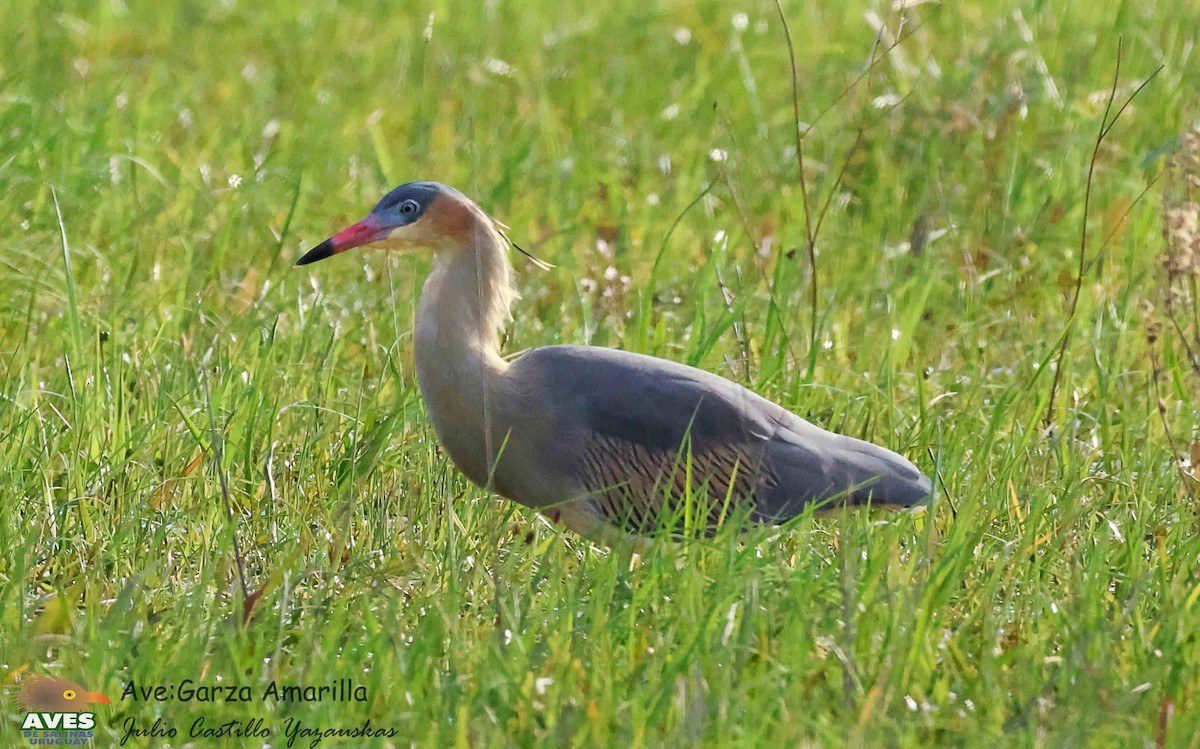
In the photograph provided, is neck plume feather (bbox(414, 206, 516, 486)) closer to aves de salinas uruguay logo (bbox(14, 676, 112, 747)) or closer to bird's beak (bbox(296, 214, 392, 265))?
bird's beak (bbox(296, 214, 392, 265))

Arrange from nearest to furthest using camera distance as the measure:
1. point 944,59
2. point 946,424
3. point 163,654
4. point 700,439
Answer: point 163,654
point 700,439
point 946,424
point 944,59

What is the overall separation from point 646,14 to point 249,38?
1918 millimetres

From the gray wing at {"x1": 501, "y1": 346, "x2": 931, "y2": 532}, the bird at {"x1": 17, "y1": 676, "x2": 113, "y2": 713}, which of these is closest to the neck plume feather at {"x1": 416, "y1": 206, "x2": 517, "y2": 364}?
the gray wing at {"x1": 501, "y1": 346, "x2": 931, "y2": 532}

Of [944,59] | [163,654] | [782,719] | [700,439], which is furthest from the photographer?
[944,59]

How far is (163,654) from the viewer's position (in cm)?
300

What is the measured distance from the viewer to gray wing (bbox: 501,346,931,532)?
3.78m

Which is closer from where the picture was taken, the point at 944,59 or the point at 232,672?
the point at 232,672

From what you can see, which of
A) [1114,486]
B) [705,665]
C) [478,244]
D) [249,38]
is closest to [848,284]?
[1114,486]

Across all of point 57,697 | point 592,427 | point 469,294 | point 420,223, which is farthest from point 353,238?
point 57,697

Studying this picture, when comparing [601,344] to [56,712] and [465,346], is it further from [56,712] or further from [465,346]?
[56,712]

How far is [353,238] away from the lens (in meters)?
3.89

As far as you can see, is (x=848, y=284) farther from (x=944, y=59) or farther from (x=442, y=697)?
(x=442, y=697)

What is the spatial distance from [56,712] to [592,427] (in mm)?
1387

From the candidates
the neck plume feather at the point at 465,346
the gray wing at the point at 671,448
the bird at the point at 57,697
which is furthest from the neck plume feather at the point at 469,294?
the bird at the point at 57,697
